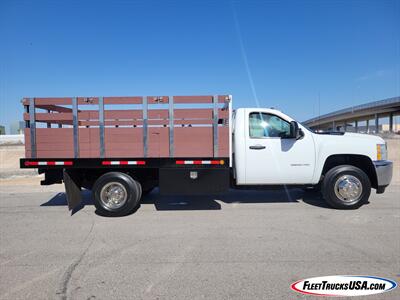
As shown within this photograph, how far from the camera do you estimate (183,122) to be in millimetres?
5258

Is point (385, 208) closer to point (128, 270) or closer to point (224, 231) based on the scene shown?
point (224, 231)

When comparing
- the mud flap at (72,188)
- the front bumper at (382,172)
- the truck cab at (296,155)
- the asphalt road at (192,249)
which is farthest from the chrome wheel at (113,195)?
the front bumper at (382,172)

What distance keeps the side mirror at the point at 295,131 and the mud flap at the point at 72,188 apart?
4568 mm

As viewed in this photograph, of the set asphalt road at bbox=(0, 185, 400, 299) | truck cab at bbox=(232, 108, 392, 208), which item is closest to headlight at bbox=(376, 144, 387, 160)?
truck cab at bbox=(232, 108, 392, 208)

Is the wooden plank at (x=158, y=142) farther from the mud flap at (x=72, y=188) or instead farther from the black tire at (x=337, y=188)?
the black tire at (x=337, y=188)

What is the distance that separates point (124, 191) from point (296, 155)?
11.8 feet

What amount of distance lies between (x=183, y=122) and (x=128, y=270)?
290 cm

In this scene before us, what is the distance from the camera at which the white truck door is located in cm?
552

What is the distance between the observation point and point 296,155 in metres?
5.57

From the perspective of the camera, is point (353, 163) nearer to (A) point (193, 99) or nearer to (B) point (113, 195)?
(A) point (193, 99)

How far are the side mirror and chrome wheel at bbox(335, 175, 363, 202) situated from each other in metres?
1.25

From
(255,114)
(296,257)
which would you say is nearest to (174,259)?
(296,257)

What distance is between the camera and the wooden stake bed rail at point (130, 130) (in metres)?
5.23

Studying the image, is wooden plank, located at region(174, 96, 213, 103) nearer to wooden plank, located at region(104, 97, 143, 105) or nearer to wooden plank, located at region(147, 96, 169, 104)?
wooden plank, located at region(147, 96, 169, 104)
